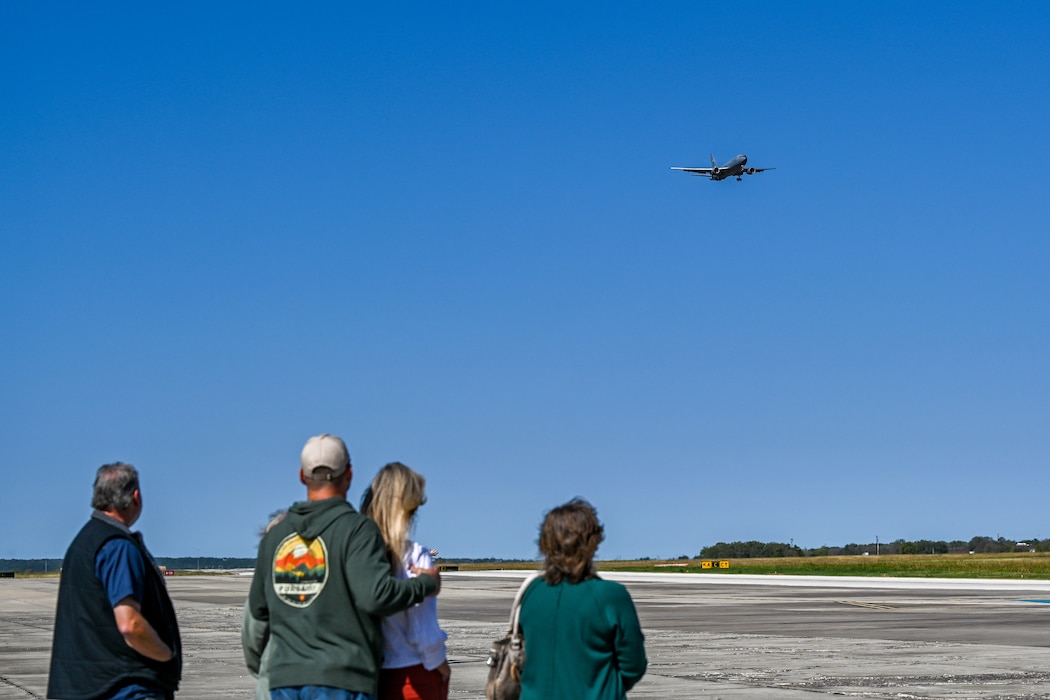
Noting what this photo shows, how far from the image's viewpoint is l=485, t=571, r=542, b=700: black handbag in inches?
254

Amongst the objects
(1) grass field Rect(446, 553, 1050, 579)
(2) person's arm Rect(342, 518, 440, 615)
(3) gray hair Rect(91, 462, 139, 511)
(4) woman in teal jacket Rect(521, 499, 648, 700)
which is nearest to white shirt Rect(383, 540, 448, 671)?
(2) person's arm Rect(342, 518, 440, 615)

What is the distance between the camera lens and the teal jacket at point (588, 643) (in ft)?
20.1

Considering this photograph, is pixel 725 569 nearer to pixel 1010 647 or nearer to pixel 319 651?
pixel 1010 647

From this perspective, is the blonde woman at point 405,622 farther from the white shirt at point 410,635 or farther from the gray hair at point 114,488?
the gray hair at point 114,488

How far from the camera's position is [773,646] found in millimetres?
22625

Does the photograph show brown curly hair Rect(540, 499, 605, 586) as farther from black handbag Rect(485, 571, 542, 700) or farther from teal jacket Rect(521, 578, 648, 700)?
black handbag Rect(485, 571, 542, 700)

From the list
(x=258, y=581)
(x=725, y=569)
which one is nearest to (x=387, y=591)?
(x=258, y=581)

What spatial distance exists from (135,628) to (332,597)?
1.11 m

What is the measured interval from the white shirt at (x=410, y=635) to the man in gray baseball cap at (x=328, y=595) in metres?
0.13

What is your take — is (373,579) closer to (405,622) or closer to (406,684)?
(405,622)

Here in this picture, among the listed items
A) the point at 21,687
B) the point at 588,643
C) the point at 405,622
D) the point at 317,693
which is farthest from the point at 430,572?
the point at 21,687

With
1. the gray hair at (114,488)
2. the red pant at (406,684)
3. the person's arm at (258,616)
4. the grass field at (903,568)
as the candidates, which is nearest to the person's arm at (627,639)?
the red pant at (406,684)

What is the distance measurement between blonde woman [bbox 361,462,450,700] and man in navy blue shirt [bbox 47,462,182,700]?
1208mm

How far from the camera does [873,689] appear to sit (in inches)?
618
